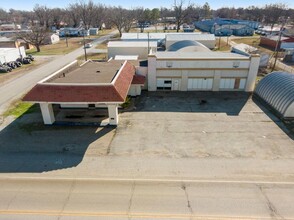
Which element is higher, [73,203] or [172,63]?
[172,63]

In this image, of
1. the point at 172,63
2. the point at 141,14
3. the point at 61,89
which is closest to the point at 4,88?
the point at 61,89

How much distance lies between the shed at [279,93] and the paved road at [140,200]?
12.7 metres

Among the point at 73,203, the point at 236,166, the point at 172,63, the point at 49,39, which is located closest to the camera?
the point at 73,203

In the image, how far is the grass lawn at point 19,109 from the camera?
2851 cm

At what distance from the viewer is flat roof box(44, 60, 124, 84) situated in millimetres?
26844

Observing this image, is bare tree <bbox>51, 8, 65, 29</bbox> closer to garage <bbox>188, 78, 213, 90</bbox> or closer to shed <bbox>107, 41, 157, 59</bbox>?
shed <bbox>107, 41, 157, 59</bbox>

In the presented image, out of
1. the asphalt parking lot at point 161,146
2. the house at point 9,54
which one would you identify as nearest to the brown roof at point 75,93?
the asphalt parking lot at point 161,146

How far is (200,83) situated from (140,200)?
24136 millimetres

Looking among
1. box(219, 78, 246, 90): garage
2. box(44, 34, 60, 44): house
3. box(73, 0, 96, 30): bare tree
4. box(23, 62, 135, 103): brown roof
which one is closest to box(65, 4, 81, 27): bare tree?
box(73, 0, 96, 30): bare tree

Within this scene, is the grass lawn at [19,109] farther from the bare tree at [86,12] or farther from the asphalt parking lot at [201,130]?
the bare tree at [86,12]

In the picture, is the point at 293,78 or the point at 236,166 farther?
the point at 293,78

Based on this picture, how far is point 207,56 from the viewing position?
3500cm

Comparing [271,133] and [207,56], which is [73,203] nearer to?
[271,133]

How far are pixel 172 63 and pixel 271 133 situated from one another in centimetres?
1690
